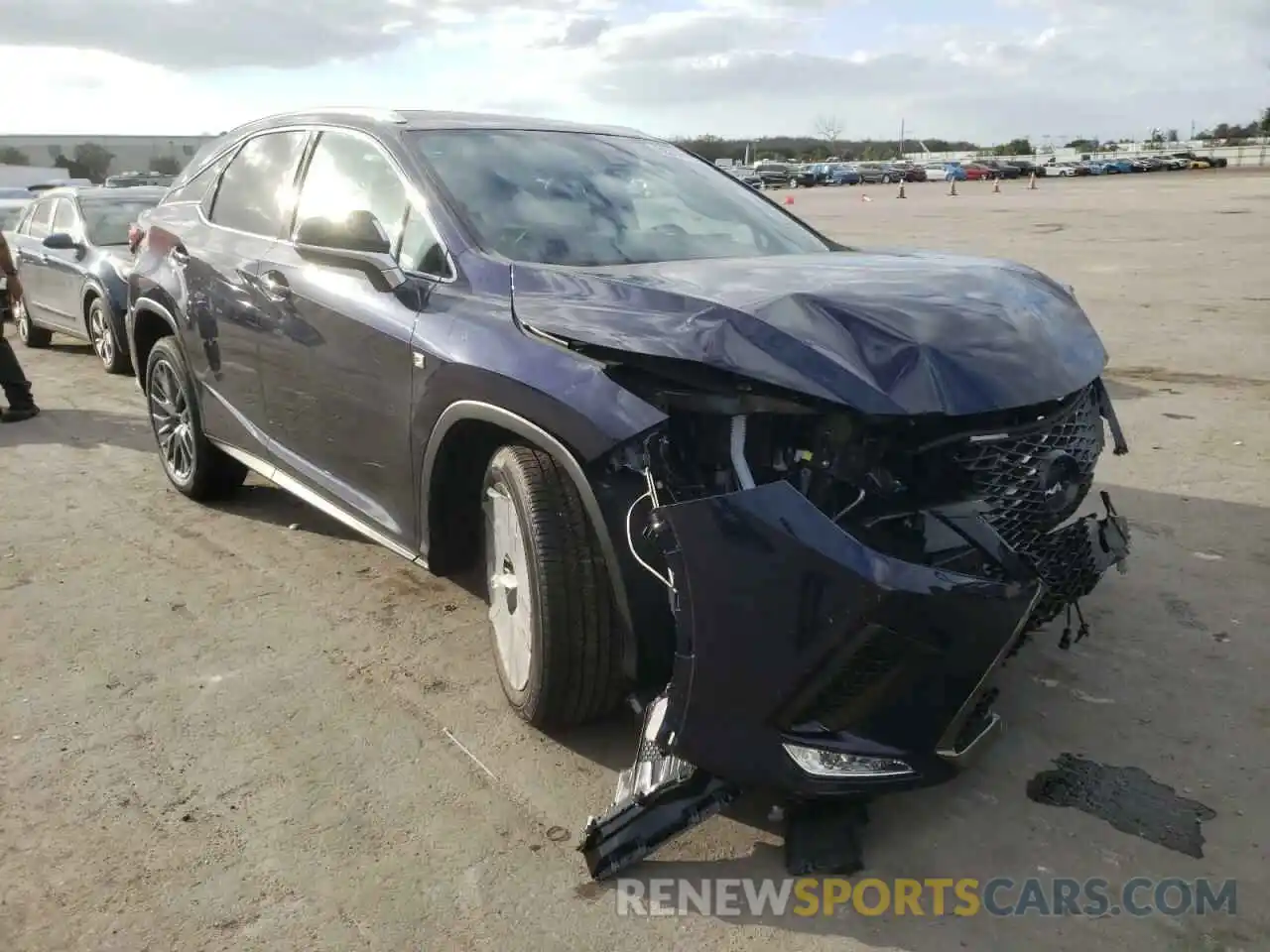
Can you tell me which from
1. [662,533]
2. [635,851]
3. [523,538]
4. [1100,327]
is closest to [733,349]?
[662,533]

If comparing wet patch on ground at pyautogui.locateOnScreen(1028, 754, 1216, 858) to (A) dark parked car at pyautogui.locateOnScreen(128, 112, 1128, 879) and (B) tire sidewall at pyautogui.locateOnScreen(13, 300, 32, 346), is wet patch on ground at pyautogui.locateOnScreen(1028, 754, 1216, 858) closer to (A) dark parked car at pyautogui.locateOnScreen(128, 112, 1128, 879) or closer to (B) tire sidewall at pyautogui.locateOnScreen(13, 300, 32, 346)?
(A) dark parked car at pyautogui.locateOnScreen(128, 112, 1128, 879)

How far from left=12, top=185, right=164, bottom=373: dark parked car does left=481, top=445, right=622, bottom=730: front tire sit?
22.2 ft

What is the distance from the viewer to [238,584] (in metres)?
4.48

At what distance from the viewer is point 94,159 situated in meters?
65.2

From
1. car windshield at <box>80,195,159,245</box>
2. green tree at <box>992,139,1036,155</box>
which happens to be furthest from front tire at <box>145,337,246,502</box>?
green tree at <box>992,139,1036,155</box>

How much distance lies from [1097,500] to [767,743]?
3213 mm

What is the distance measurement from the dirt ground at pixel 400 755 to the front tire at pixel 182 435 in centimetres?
14

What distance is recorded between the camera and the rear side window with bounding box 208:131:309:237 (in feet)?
14.4

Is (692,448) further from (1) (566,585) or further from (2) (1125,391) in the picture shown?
(2) (1125,391)

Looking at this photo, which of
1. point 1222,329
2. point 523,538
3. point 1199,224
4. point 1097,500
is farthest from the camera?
point 1199,224

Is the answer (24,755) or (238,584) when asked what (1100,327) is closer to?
(238,584)

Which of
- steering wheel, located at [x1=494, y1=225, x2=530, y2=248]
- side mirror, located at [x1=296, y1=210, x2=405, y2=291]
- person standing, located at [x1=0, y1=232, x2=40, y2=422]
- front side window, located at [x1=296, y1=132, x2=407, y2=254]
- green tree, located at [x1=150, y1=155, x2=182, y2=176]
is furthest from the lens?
green tree, located at [x1=150, y1=155, x2=182, y2=176]

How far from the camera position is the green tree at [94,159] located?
205 feet

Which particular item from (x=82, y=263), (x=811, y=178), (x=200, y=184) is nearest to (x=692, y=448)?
(x=200, y=184)
